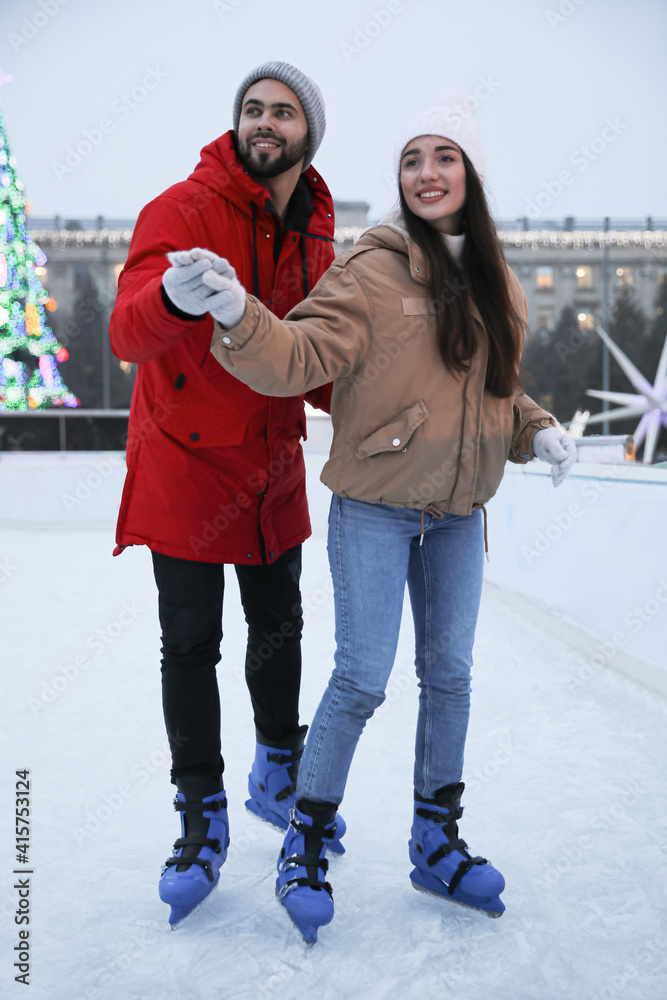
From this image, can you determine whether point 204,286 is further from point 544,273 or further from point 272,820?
point 544,273

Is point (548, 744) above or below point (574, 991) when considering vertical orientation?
below

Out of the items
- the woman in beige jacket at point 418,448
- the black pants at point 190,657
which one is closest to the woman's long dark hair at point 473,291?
the woman in beige jacket at point 418,448

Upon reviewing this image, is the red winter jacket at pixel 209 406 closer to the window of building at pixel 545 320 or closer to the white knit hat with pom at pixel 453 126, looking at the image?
the white knit hat with pom at pixel 453 126

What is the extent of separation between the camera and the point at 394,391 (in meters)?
1.12

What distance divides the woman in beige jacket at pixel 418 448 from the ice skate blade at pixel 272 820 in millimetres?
169

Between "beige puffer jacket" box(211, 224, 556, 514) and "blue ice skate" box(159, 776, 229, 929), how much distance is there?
54cm

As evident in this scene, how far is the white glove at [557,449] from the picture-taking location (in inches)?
47.1

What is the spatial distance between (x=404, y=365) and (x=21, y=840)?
1.07 metres

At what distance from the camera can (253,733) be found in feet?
6.51

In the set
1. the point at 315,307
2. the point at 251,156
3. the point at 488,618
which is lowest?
the point at 488,618

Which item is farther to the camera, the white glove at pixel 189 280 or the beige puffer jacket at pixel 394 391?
the beige puffer jacket at pixel 394 391

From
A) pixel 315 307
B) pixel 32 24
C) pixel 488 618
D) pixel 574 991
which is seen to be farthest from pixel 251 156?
pixel 32 24

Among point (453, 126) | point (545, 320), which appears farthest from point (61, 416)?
point (545, 320)

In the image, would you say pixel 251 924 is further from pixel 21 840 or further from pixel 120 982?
pixel 21 840
